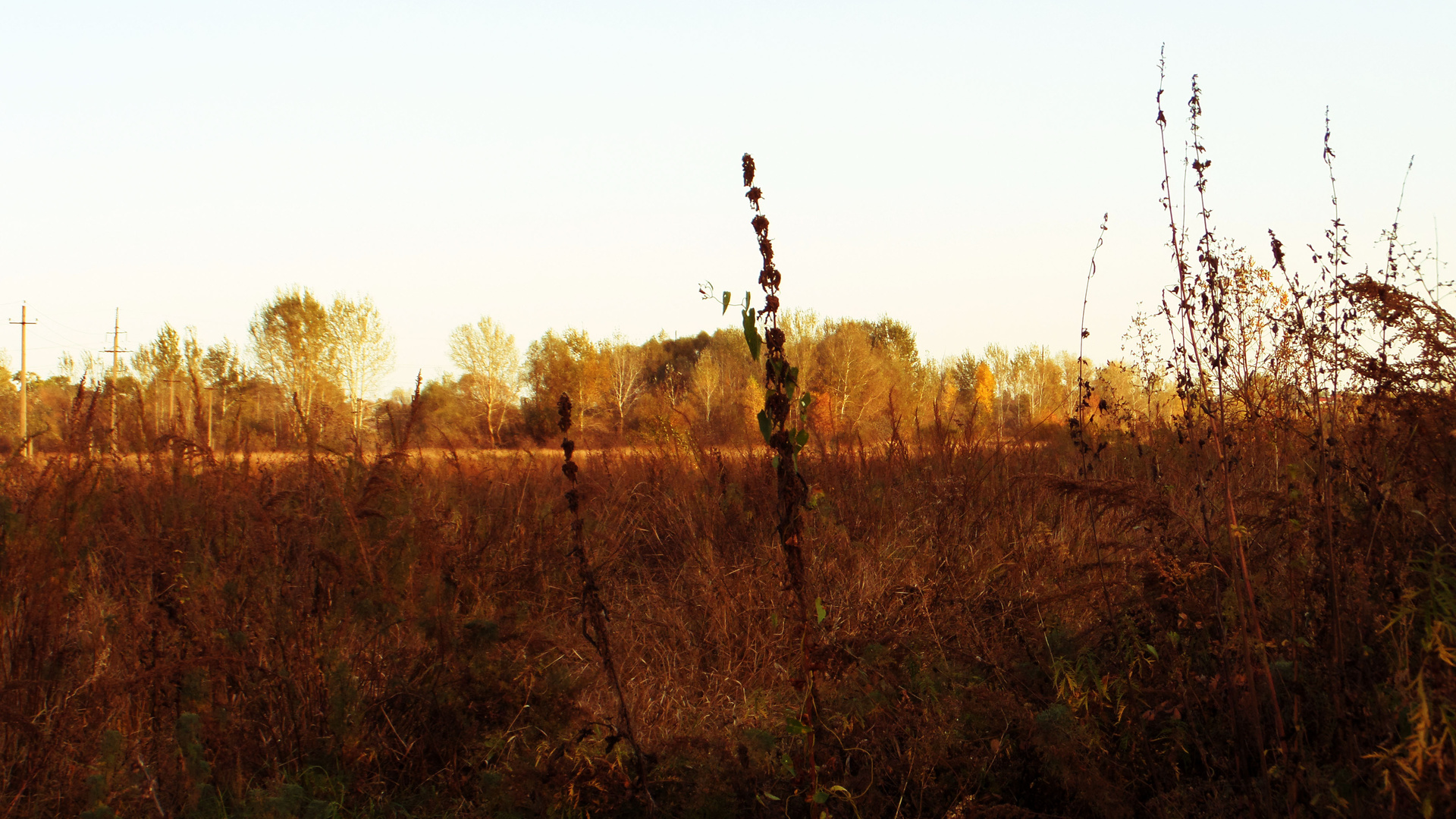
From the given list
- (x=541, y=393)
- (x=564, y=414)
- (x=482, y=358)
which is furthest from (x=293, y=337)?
(x=564, y=414)

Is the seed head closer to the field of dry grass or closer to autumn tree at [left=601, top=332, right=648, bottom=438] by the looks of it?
the field of dry grass

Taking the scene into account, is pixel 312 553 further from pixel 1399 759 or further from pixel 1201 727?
pixel 1399 759

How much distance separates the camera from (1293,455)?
220 inches

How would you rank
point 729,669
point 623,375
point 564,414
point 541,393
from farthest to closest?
point 623,375, point 541,393, point 729,669, point 564,414

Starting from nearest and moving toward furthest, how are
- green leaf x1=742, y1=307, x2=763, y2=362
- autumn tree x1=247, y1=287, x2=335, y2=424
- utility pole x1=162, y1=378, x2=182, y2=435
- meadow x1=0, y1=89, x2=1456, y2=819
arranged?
green leaf x1=742, y1=307, x2=763, y2=362 < meadow x1=0, y1=89, x2=1456, y2=819 < utility pole x1=162, y1=378, x2=182, y2=435 < autumn tree x1=247, y1=287, x2=335, y2=424

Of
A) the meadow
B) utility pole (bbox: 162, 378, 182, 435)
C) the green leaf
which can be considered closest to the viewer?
the green leaf

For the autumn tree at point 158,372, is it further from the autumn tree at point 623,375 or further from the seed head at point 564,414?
the autumn tree at point 623,375

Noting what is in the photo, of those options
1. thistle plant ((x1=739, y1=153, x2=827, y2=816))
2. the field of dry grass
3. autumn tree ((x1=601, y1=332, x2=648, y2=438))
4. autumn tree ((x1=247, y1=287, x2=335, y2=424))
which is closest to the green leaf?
thistle plant ((x1=739, y1=153, x2=827, y2=816))

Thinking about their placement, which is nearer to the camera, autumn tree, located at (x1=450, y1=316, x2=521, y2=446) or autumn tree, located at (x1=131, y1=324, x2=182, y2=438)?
autumn tree, located at (x1=131, y1=324, x2=182, y2=438)

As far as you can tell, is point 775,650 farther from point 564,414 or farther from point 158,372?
point 158,372

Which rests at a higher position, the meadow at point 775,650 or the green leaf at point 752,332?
the green leaf at point 752,332

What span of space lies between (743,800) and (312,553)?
1752 mm

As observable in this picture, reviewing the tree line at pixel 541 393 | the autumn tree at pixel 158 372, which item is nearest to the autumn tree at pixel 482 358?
the tree line at pixel 541 393

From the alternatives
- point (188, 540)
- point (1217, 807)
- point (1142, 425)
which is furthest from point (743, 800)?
point (1142, 425)
